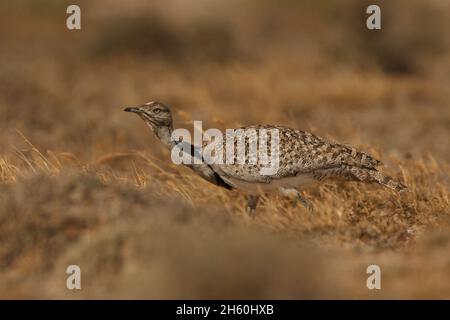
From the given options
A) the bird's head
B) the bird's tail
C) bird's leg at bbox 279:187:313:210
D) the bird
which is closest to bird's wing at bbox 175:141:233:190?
the bird

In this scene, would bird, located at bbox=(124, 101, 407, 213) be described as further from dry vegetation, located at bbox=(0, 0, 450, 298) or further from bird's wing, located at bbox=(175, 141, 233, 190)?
dry vegetation, located at bbox=(0, 0, 450, 298)

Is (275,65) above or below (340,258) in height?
above

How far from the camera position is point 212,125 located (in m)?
17.5

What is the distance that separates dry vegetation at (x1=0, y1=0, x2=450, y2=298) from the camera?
22.7 feet

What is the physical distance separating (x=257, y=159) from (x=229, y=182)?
428 millimetres

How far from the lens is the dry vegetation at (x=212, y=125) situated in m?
6.93

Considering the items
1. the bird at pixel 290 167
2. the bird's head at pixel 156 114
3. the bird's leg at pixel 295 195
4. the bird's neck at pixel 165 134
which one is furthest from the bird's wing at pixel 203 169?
the bird's leg at pixel 295 195

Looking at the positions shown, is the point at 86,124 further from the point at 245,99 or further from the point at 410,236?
the point at 410,236

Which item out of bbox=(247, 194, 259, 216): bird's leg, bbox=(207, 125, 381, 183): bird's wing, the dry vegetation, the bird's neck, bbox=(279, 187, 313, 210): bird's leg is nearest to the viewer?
the dry vegetation

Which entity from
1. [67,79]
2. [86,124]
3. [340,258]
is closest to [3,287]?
[340,258]

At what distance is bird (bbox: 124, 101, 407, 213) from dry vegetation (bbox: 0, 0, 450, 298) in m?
0.27

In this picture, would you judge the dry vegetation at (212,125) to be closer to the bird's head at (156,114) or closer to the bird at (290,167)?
the bird at (290,167)

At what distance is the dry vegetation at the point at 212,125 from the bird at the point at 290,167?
0.27 metres

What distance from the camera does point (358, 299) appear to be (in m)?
6.72
